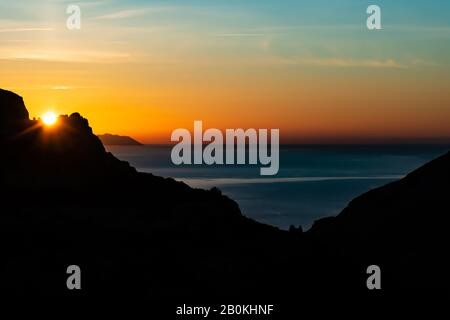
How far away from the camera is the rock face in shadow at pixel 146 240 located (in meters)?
87.2

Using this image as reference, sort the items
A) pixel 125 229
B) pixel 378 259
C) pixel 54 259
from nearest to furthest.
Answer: pixel 54 259
pixel 125 229
pixel 378 259

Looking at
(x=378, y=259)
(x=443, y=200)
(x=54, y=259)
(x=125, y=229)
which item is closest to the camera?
(x=54, y=259)

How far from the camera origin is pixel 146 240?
92875 millimetres

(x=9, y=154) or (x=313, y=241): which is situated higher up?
(x=9, y=154)

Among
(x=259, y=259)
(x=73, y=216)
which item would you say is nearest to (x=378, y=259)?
(x=259, y=259)

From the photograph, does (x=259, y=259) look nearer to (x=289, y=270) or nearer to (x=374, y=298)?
(x=289, y=270)

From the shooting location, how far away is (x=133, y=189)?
105 metres

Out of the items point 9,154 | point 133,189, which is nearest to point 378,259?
point 133,189

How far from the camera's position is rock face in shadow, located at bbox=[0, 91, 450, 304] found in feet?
286

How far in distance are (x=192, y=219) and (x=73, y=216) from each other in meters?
13.4

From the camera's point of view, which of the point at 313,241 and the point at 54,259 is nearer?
the point at 54,259

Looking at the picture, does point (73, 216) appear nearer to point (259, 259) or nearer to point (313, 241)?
point (259, 259)
